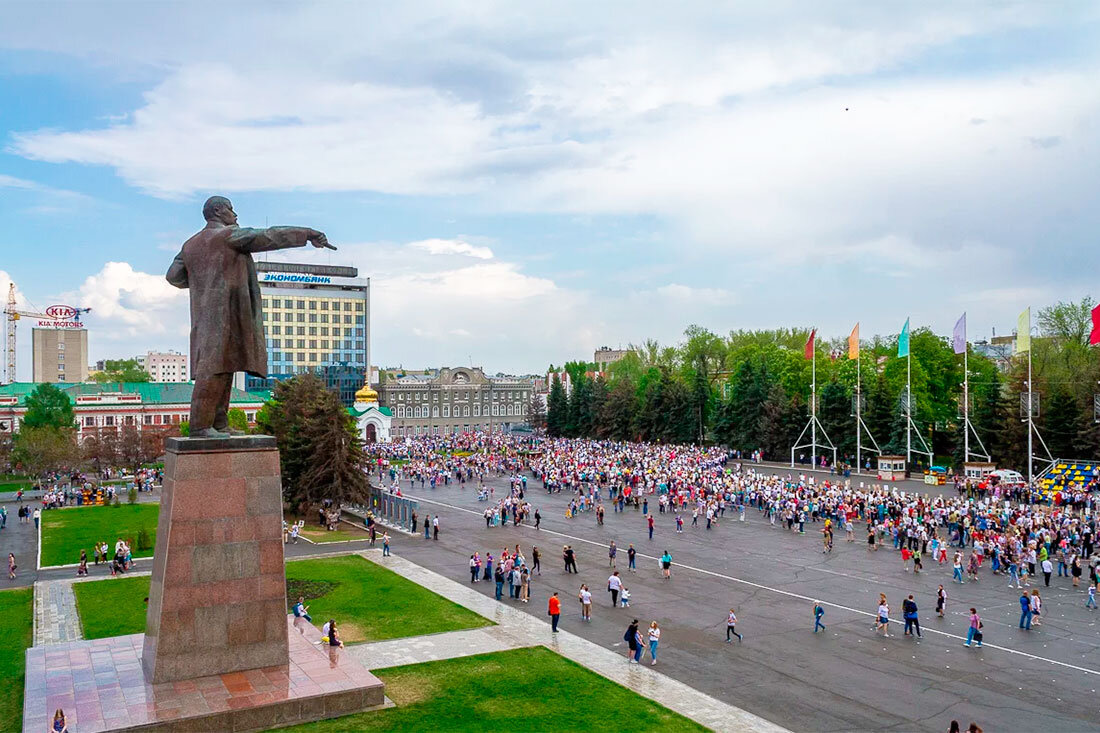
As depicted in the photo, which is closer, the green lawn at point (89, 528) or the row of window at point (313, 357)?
the green lawn at point (89, 528)

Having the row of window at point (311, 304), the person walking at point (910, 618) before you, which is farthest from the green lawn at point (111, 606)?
the row of window at point (311, 304)

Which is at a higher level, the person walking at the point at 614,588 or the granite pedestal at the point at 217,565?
the granite pedestal at the point at 217,565

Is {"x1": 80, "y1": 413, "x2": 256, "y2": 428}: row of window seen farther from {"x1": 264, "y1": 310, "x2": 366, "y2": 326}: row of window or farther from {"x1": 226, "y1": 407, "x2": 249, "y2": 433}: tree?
{"x1": 264, "y1": 310, "x2": 366, "y2": 326}: row of window

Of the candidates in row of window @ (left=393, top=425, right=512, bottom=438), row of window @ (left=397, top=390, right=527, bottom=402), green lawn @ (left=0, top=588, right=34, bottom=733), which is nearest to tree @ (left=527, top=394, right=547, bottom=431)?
row of window @ (left=393, top=425, right=512, bottom=438)

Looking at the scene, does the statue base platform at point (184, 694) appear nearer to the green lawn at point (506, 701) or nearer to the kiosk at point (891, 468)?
the green lawn at point (506, 701)

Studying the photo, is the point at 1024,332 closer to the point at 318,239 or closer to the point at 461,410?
the point at 318,239

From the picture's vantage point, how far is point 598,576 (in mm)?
25922

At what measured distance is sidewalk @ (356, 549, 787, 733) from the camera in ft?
46.7

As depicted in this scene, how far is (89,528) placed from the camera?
37.0 meters

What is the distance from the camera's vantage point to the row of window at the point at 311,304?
110m

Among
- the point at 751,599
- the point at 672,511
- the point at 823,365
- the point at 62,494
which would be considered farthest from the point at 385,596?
the point at 823,365

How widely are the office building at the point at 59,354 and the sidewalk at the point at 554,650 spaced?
14451 cm

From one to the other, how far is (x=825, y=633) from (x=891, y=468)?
34.6 meters

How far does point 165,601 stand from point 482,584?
508 inches
